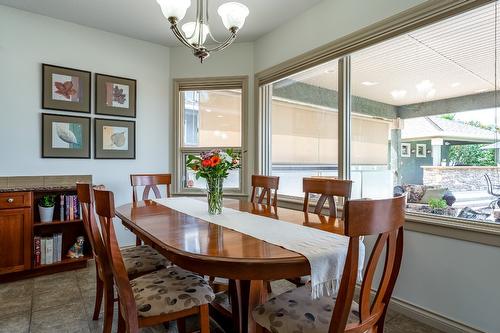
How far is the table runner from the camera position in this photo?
114 cm

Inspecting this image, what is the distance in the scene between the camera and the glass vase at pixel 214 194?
1951mm

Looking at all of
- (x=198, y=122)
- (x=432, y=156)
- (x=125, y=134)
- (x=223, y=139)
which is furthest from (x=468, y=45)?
(x=125, y=134)

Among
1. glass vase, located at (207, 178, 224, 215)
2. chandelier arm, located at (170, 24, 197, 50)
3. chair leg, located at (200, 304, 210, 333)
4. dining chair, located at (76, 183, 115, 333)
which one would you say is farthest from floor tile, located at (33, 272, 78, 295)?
chandelier arm, located at (170, 24, 197, 50)

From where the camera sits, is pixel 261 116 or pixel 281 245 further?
pixel 261 116

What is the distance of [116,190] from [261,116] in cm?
203

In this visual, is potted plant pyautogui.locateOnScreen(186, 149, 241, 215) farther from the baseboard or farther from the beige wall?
the baseboard

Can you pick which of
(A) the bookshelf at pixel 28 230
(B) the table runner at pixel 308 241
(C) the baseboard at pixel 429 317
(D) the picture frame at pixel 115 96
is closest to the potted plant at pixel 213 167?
(B) the table runner at pixel 308 241

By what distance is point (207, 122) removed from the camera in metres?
3.96

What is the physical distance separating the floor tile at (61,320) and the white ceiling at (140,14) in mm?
2780

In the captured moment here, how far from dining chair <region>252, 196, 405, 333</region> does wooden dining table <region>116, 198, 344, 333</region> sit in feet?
0.51

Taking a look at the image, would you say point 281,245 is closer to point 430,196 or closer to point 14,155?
point 430,196

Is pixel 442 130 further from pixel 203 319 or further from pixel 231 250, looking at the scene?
pixel 203 319

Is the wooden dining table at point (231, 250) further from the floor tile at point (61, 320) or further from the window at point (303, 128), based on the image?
the window at point (303, 128)

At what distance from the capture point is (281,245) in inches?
49.8
